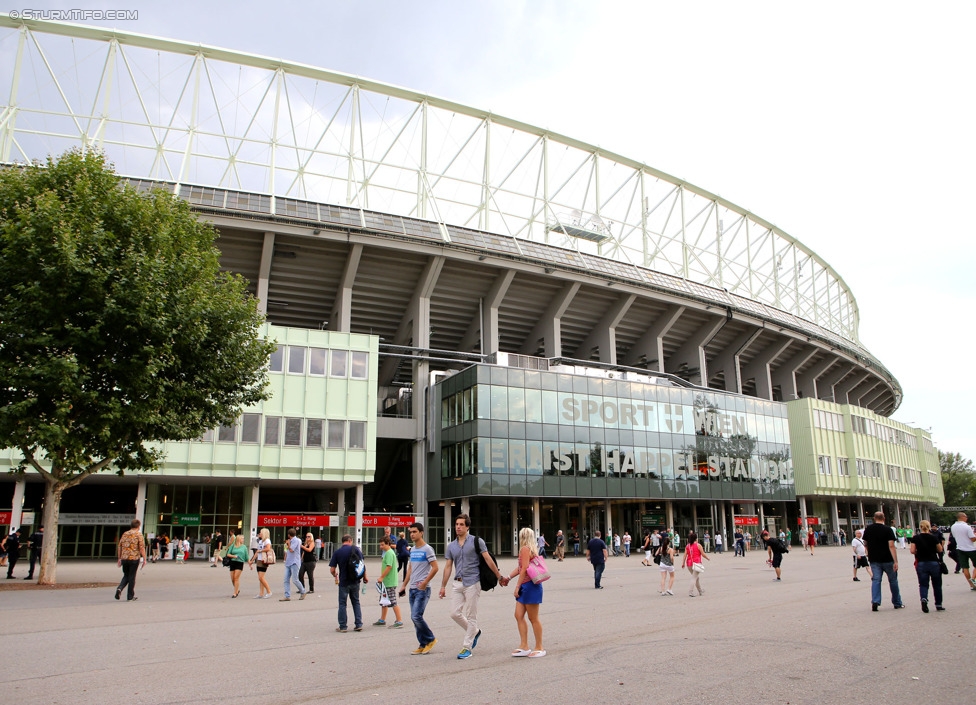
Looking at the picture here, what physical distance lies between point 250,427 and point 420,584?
31230 mm

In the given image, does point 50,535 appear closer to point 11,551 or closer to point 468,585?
A: point 11,551

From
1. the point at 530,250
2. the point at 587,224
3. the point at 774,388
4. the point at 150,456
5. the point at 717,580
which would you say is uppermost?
the point at 587,224

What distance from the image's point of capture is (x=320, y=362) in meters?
40.8

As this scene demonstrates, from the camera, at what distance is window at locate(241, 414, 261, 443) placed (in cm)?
3850

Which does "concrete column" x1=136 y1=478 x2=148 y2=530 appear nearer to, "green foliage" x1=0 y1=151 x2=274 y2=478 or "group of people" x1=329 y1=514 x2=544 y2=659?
"green foliage" x1=0 y1=151 x2=274 y2=478

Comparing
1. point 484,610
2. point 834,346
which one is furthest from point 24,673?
point 834,346

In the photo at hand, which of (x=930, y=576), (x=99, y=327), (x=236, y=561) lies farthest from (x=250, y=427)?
(x=930, y=576)

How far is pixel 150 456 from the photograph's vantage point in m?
21.7

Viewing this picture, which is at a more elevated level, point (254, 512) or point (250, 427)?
point (250, 427)

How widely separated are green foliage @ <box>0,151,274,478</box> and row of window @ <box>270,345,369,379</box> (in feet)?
58.3

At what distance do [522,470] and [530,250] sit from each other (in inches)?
562

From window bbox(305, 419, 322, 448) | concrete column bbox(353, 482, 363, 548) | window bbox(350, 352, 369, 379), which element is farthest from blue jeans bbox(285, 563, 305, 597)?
window bbox(350, 352, 369, 379)

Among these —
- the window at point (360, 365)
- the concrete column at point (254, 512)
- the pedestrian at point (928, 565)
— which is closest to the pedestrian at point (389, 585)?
the pedestrian at point (928, 565)

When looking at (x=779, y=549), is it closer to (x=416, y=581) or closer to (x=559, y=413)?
(x=416, y=581)
